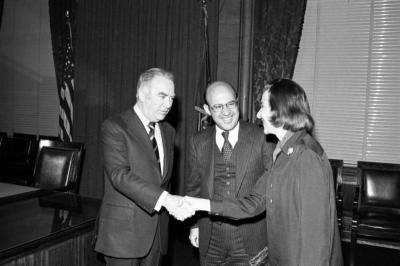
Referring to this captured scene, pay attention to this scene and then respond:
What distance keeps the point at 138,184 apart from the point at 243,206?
632 millimetres

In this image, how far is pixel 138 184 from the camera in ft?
6.72

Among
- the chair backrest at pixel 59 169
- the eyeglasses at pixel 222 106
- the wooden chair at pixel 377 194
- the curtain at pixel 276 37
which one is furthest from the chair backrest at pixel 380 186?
the chair backrest at pixel 59 169

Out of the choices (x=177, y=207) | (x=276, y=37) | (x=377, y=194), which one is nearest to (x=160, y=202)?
(x=177, y=207)

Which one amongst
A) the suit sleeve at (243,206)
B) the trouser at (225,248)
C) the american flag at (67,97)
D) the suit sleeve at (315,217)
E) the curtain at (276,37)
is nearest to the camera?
the suit sleeve at (315,217)

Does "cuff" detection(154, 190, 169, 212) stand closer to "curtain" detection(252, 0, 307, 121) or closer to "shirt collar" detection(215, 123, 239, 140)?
"shirt collar" detection(215, 123, 239, 140)

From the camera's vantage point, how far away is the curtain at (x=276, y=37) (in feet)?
14.1

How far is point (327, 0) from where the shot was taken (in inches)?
173

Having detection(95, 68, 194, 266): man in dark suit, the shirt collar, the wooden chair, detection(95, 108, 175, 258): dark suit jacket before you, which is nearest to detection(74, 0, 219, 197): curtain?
the wooden chair

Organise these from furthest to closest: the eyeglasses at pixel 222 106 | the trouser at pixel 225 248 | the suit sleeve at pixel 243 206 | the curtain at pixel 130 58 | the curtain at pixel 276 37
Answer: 1. the curtain at pixel 130 58
2. the curtain at pixel 276 37
3. the eyeglasses at pixel 222 106
4. the trouser at pixel 225 248
5. the suit sleeve at pixel 243 206

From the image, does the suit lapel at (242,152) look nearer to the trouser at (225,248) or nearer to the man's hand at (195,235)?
the trouser at (225,248)

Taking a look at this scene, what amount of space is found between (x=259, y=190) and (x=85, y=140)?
4141 millimetres

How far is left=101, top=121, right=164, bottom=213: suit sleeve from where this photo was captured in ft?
6.71

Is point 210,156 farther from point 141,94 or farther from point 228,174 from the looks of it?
point 141,94

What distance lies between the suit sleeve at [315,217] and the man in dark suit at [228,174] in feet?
1.89
